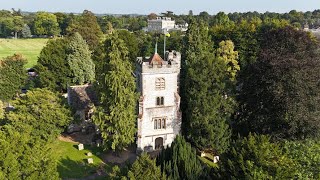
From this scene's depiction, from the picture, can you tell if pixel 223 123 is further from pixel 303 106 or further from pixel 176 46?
pixel 176 46

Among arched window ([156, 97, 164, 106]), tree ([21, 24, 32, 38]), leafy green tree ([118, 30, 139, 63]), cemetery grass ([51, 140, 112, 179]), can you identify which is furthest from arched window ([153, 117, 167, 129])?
tree ([21, 24, 32, 38])

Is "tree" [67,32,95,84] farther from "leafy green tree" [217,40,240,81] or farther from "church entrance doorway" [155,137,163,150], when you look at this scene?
"leafy green tree" [217,40,240,81]

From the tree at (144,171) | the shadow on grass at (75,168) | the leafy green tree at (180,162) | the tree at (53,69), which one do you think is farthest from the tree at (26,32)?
the tree at (144,171)

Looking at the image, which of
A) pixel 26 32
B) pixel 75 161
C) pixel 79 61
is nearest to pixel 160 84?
pixel 75 161

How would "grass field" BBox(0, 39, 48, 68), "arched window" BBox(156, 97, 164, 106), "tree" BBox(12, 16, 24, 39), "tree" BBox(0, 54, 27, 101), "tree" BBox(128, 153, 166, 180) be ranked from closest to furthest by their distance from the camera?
"tree" BBox(128, 153, 166, 180) → "arched window" BBox(156, 97, 164, 106) → "tree" BBox(0, 54, 27, 101) → "grass field" BBox(0, 39, 48, 68) → "tree" BBox(12, 16, 24, 39)

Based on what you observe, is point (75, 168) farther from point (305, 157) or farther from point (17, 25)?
point (17, 25)

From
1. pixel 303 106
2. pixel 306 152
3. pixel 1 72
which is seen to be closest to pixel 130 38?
pixel 1 72
